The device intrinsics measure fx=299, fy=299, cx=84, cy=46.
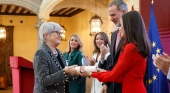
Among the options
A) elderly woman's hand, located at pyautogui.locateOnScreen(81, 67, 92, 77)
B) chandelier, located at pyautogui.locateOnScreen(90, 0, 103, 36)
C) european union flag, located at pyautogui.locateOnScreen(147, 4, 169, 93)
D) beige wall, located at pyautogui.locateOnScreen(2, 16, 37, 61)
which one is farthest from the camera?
beige wall, located at pyautogui.locateOnScreen(2, 16, 37, 61)

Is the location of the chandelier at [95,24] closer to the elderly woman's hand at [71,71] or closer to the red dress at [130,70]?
the elderly woman's hand at [71,71]

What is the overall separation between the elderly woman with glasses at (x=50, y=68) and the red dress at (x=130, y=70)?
456 mm

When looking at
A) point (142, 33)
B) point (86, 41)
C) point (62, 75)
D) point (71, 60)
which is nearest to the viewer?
point (142, 33)

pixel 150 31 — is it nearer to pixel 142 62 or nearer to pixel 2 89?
pixel 142 62

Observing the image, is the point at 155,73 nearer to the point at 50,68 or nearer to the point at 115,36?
the point at 115,36

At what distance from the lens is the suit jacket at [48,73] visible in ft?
8.29

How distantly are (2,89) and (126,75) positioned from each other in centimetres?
1241

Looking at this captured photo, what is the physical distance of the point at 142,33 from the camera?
2.25m

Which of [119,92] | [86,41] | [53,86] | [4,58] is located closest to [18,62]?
[53,86]

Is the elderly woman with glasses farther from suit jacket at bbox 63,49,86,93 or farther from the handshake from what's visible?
suit jacket at bbox 63,49,86,93

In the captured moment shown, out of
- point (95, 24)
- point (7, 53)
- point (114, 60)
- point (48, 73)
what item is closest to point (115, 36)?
point (114, 60)

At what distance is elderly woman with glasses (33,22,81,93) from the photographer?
2.53 m

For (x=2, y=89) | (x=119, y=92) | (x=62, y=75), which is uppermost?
(x=62, y=75)

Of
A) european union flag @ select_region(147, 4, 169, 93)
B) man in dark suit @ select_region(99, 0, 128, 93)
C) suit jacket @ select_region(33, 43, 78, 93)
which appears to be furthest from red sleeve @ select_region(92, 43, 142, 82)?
european union flag @ select_region(147, 4, 169, 93)
